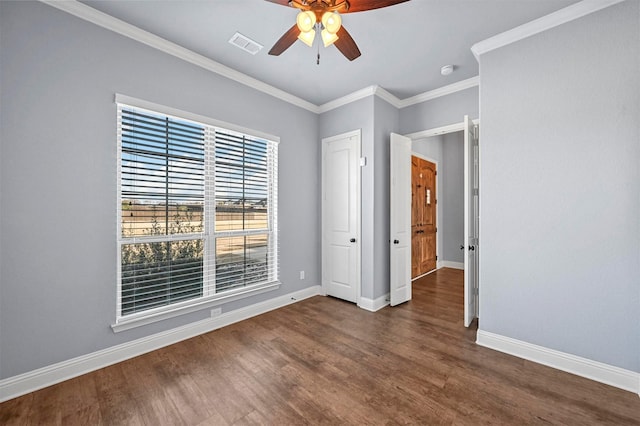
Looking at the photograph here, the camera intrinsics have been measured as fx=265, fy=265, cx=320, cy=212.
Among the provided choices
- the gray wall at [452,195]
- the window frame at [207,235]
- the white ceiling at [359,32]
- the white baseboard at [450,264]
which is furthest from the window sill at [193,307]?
the gray wall at [452,195]

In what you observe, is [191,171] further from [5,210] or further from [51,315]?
[51,315]

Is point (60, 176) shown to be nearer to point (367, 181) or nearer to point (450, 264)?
point (367, 181)

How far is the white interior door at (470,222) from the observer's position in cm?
291

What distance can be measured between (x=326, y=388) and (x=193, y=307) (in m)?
1.63

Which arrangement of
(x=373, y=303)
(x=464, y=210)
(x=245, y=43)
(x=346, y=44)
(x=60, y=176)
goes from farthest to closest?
(x=373, y=303) → (x=464, y=210) → (x=245, y=43) → (x=60, y=176) → (x=346, y=44)

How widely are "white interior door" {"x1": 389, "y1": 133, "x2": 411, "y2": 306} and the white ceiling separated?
0.91 m

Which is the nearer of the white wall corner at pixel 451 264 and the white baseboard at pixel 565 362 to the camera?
the white baseboard at pixel 565 362

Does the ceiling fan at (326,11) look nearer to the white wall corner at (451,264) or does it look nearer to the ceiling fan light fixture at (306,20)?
the ceiling fan light fixture at (306,20)

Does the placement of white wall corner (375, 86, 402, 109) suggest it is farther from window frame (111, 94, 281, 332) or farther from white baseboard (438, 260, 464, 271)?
white baseboard (438, 260, 464, 271)

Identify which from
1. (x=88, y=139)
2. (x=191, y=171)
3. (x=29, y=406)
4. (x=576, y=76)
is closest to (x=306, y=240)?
(x=191, y=171)

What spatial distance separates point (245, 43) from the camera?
102 inches

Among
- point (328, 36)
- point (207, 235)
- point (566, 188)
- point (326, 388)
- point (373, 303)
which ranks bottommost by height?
point (326, 388)

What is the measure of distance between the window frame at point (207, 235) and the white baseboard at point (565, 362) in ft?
8.17

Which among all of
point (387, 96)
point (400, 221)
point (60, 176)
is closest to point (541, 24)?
point (387, 96)
